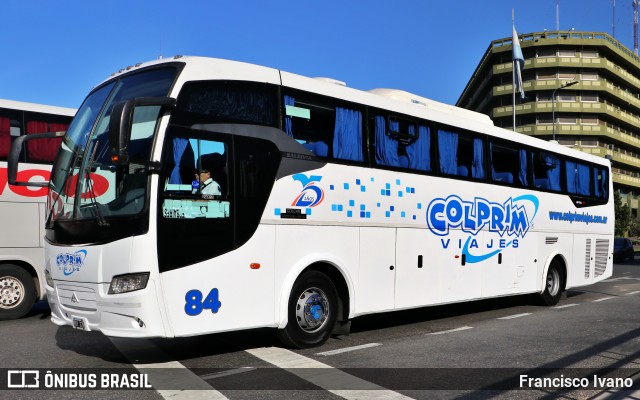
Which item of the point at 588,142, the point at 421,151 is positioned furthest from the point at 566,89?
the point at 421,151

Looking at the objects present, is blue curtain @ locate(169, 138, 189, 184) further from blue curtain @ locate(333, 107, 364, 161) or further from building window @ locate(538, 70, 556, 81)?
building window @ locate(538, 70, 556, 81)

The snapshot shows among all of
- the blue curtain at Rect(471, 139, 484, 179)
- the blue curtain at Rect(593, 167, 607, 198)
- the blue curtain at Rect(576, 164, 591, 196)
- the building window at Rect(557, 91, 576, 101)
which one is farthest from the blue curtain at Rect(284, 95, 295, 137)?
the building window at Rect(557, 91, 576, 101)

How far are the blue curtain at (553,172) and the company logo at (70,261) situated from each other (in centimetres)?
1025

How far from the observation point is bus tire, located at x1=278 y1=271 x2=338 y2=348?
24.5 feet

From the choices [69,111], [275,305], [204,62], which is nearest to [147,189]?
[204,62]

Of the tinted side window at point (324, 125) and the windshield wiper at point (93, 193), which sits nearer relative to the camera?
the windshield wiper at point (93, 193)

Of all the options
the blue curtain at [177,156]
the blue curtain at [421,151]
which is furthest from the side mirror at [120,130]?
the blue curtain at [421,151]

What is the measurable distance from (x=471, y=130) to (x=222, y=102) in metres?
5.61

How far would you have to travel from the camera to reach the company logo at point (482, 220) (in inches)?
394

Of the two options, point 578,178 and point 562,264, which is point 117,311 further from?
point 578,178

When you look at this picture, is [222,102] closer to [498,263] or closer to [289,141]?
[289,141]

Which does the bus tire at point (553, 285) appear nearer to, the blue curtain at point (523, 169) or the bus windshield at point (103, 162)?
the blue curtain at point (523, 169)

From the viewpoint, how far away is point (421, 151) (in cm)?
966

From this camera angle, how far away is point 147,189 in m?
6.11
